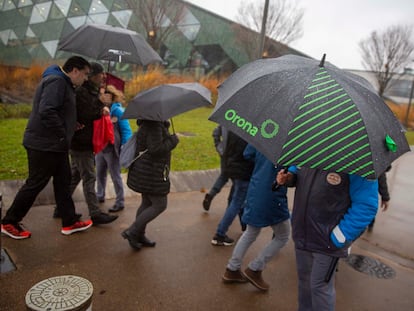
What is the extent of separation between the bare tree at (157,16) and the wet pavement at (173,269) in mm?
15598

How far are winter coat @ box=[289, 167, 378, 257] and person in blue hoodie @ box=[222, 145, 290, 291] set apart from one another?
55 centimetres

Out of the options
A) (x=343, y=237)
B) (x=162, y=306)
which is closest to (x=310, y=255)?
(x=343, y=237)

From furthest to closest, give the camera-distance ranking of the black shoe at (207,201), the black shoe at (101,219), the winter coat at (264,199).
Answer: the black shoe at (207,201), the black shoe at (101,219), the winter coat at (264,199)

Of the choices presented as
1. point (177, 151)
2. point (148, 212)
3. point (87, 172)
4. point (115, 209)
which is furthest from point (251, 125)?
point (177, 151)

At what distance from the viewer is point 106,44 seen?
4.61 m

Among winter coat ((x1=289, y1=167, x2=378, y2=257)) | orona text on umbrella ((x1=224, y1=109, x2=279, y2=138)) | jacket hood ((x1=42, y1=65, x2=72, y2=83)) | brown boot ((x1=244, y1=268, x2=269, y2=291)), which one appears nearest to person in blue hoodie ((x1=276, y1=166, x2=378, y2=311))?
winter coat ((x1=289, y1=167, x2=378, y2=257))

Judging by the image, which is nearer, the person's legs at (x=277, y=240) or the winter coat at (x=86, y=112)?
the person's legs at (x=277, y=240)

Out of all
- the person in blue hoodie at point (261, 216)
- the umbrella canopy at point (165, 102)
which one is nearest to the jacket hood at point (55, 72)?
the umbrella canopy at point (165, 102)

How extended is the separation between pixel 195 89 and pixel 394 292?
298 cm

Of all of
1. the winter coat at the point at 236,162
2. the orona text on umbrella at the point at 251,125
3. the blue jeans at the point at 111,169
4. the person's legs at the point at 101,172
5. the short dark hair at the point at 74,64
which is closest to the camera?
the orona text on umbrella at the point at 251,125

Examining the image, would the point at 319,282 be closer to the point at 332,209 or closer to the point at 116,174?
the point at 332,209

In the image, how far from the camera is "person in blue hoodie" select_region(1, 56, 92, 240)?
355 cm

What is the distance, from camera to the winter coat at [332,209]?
2.24 meters

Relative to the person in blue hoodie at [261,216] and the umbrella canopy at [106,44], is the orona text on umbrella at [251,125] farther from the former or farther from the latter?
the umbrella canopy at [106,44]
